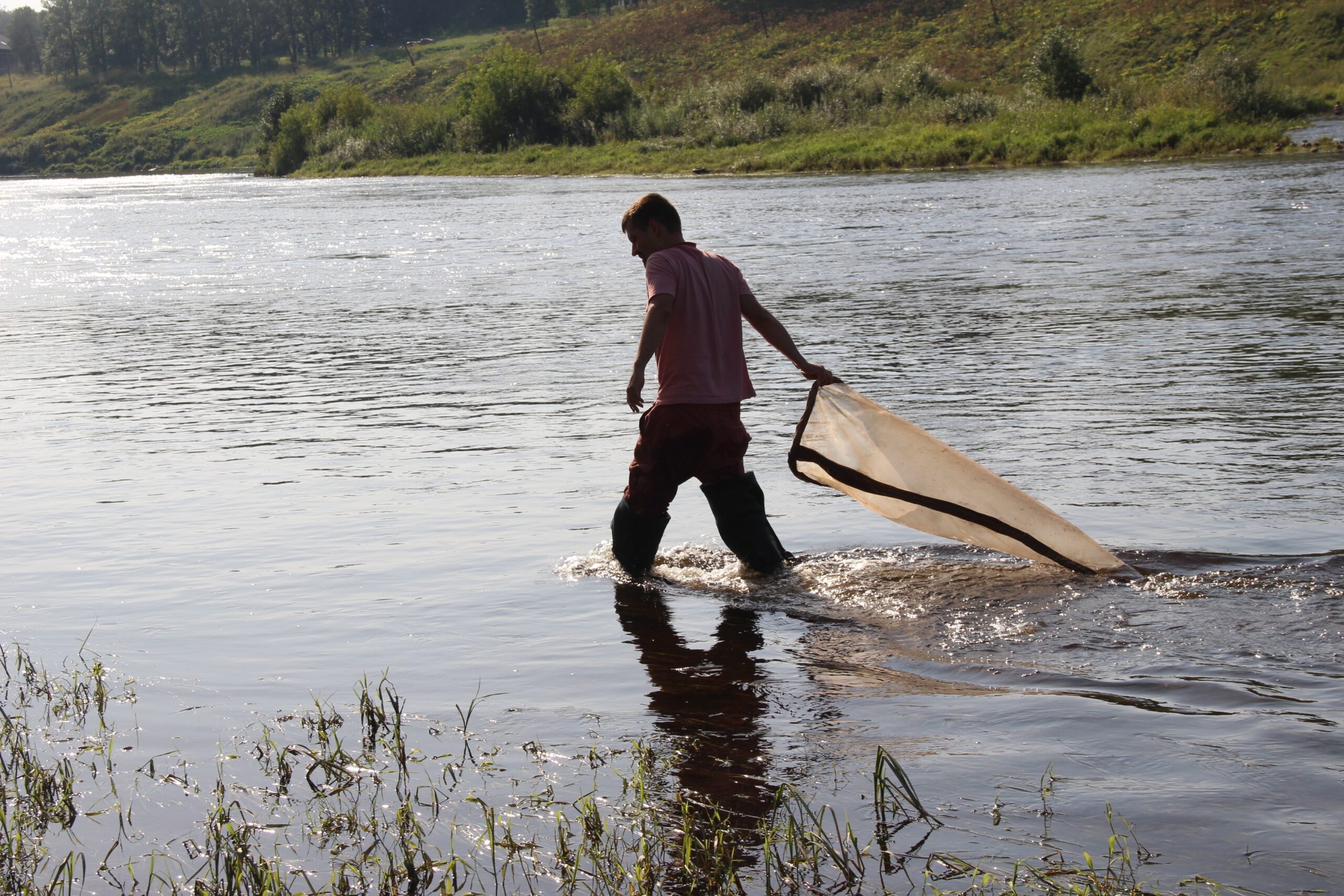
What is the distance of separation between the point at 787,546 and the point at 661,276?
2006mm

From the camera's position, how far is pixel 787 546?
7.69 metres

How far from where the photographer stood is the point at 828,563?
725 cm

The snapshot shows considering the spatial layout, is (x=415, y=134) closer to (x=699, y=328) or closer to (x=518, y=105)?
(x=518, y=105)

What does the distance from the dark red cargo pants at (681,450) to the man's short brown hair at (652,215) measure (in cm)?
90

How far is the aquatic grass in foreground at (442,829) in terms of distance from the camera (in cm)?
372

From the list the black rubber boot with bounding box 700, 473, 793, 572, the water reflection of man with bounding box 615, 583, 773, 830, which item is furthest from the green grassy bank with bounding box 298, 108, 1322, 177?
the water reflection of man with bounding box 615, 583, 773, 830

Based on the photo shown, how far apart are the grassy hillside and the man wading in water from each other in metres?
43.6

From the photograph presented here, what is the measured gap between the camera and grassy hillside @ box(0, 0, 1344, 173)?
50.2 m

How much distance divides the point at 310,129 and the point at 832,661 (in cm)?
10212

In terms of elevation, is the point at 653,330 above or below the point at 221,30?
below

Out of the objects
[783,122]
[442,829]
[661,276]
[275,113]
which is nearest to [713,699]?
[442,829]

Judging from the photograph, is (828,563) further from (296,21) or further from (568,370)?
(296,21)

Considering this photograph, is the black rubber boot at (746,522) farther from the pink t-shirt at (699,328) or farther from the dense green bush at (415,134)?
the dense green bush at (415,134)

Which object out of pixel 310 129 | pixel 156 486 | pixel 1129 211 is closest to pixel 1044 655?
pixel 156 486
